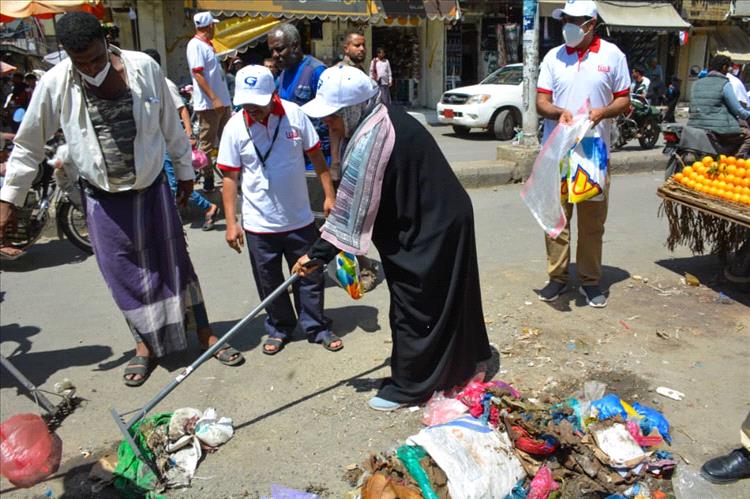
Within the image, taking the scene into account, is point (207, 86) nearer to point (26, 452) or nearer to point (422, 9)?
point (26, 452)

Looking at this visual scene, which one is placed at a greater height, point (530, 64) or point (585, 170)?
point (530, 64)

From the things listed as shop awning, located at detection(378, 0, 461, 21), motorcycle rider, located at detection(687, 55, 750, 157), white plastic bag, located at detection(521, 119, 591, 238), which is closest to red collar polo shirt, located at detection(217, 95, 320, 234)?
white plastic bag, located at detection(521, 119, 591, 238)

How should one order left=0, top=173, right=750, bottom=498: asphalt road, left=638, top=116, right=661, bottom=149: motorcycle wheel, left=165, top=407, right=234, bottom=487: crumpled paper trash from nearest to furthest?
left=165, top=407, right=234, bottom=487: crumpled paper trash, left=0, top=173, right=750, bottom=498: asphalt road, left=638, top=116, right=661, bottom=149: motorcycle wheel

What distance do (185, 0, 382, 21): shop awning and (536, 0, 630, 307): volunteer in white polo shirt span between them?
11919 mm

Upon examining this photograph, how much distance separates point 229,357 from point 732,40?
25.8 m

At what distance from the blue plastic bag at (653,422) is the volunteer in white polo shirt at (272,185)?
186 centimetres

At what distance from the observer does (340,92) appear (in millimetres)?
2988

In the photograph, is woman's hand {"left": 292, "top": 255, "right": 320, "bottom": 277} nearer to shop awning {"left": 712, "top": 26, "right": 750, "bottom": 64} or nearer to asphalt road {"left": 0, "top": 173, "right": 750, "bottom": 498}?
asphalt road {"left": 0, "top": 173, "right": 750, "bottom": 498}

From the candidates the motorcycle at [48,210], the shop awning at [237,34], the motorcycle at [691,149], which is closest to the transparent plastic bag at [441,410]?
the motorcycle at [48,210]

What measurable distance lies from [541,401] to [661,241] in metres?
3.54

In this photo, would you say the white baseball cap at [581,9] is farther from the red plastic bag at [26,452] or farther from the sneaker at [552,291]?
the red plastic bag at [26,452]

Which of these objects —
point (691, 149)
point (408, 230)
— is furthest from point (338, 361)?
point (691, 149)

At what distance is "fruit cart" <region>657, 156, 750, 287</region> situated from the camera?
15.3ft

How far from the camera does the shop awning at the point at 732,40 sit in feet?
78.0
